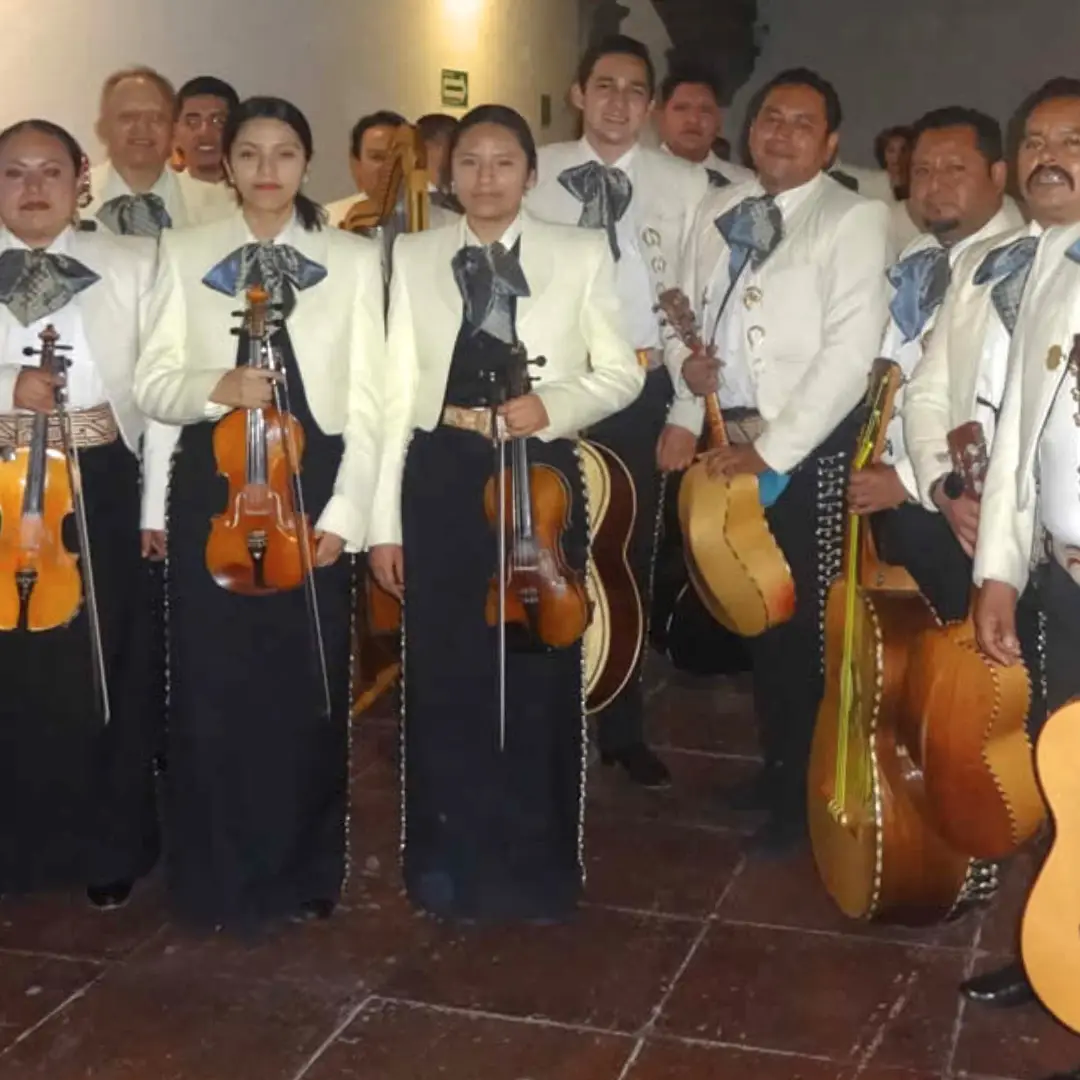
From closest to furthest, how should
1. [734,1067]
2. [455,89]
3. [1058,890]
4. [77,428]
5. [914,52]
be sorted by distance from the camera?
[1058,890] < [734,1067] < [77,428] < [455,89] < [914,52]

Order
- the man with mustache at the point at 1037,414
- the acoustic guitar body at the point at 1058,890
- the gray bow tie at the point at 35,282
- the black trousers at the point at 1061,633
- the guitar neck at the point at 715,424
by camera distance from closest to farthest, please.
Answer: the acoustic guitar body at the point at 1058,890 < the man with mustache at the point at 1037,414 < the black trousers at the point at 1061,633 < the gray bow tie at the point at 35,282 < the guitar neck at the point at 715,424

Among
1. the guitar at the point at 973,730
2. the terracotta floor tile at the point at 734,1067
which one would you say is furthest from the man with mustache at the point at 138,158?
the terracotta floor tile at the point at 734,1067

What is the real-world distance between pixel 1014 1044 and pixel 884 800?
17.3 inches

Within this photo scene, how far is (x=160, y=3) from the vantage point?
4.77 m

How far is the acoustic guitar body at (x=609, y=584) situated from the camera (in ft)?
10.1

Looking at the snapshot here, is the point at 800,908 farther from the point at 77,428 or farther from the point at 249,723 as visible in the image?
the point at 77,428

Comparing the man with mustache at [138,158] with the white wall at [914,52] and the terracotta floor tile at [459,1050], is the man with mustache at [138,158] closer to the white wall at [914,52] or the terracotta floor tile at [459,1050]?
the terracotta floor tile at [459,1050]

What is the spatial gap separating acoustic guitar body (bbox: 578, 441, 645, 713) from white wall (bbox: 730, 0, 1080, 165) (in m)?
6.95

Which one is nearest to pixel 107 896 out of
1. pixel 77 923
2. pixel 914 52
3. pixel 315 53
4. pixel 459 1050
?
pixel 77 923

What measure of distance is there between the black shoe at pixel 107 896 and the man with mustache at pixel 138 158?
4.86 ft

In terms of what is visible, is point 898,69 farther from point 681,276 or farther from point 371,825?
point 371,825

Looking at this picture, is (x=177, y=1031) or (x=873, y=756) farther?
(x=873, y=756)

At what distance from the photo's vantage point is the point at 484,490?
9.24 ft

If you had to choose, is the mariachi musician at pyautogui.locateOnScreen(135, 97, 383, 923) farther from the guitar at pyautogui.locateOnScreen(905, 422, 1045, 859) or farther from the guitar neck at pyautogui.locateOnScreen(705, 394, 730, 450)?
the guitar at pyautogui.locateOnScreen(905, 422, 1045, 859)
